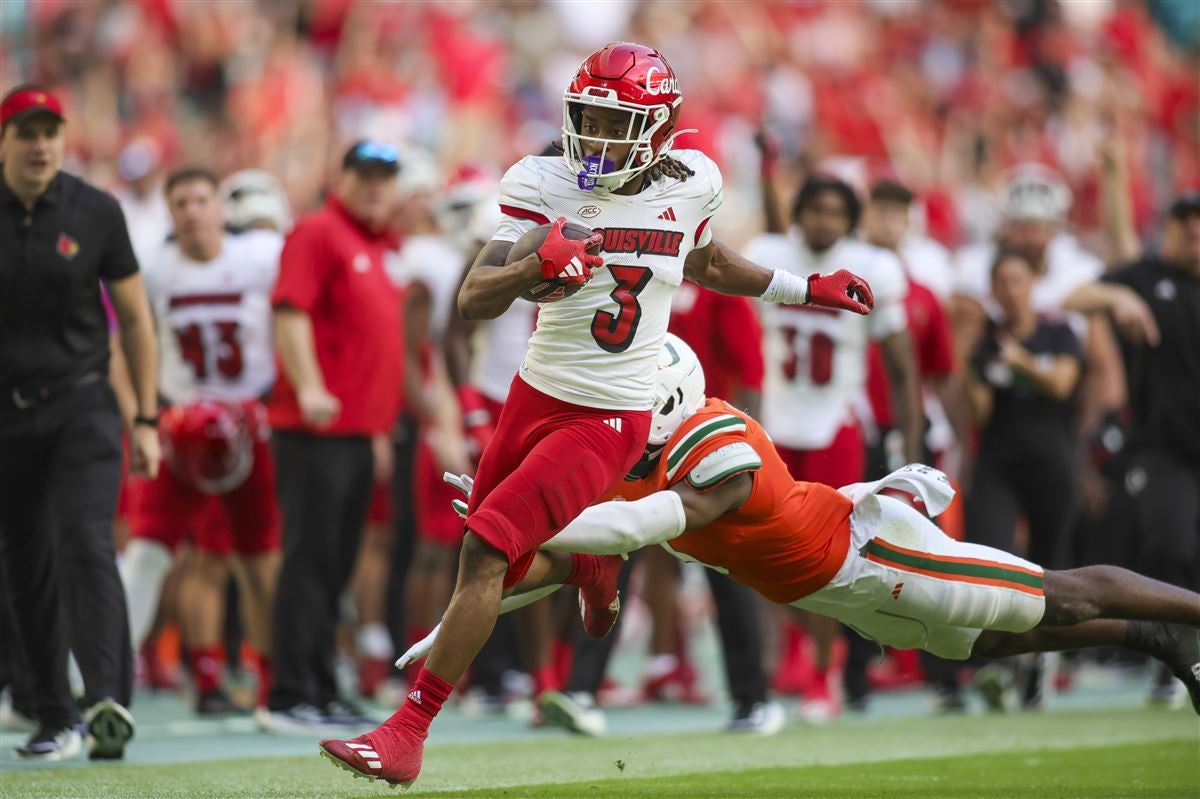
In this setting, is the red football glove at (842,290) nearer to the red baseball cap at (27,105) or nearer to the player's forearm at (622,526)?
the player's forearm at (622,526)

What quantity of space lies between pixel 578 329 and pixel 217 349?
3762 mm

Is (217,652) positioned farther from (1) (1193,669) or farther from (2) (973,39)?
(2) (973,39)

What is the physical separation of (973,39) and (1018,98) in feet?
5.44

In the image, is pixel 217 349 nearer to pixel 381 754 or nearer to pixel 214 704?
pixel 214 704

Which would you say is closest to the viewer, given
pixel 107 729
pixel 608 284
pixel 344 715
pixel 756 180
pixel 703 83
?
pixel 608 284

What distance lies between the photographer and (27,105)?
669 centimetres

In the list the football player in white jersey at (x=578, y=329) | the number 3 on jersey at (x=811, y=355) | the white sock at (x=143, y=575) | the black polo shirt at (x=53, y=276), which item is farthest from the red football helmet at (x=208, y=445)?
the football player in white jersey at (x=578, y=329)

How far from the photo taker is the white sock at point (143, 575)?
27.7ft

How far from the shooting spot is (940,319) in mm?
10008

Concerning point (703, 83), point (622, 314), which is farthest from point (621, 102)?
point (703, 83)

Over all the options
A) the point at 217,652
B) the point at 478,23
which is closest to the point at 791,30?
the point at 478,23

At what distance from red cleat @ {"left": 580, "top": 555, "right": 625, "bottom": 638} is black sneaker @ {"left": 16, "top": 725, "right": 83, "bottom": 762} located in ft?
6.65

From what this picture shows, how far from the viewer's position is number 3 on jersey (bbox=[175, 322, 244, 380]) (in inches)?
352

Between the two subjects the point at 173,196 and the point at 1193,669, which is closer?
the point at 1193,669
